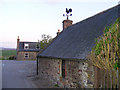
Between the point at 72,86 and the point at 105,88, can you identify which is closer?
the point at 105,88

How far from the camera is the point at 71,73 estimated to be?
889cm

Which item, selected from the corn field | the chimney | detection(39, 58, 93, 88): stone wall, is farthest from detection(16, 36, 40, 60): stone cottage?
the corn field

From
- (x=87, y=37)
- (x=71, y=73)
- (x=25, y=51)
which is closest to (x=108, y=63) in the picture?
(x=71, y=73)

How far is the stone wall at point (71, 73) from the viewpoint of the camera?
281 inches

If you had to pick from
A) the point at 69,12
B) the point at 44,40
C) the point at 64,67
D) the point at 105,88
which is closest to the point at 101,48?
the point at 105,88

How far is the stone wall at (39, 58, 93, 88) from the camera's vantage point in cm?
713

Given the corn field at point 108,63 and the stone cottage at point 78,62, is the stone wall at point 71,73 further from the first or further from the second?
the corn field at point 108,63

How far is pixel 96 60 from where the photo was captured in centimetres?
551

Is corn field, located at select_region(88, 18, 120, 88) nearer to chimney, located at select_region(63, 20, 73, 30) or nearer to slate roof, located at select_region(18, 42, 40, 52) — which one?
chimney, located at select_region(63, 20, 73, 30)

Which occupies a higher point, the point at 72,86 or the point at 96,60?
the point at 96,60

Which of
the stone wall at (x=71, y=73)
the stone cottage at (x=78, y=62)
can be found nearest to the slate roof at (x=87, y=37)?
the stone cottage at (x=78, y=62)

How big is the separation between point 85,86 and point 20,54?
37.8 meters

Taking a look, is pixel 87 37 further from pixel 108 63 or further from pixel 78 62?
pixel 108 63

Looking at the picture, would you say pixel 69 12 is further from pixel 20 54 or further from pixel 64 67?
pixel 20 54
